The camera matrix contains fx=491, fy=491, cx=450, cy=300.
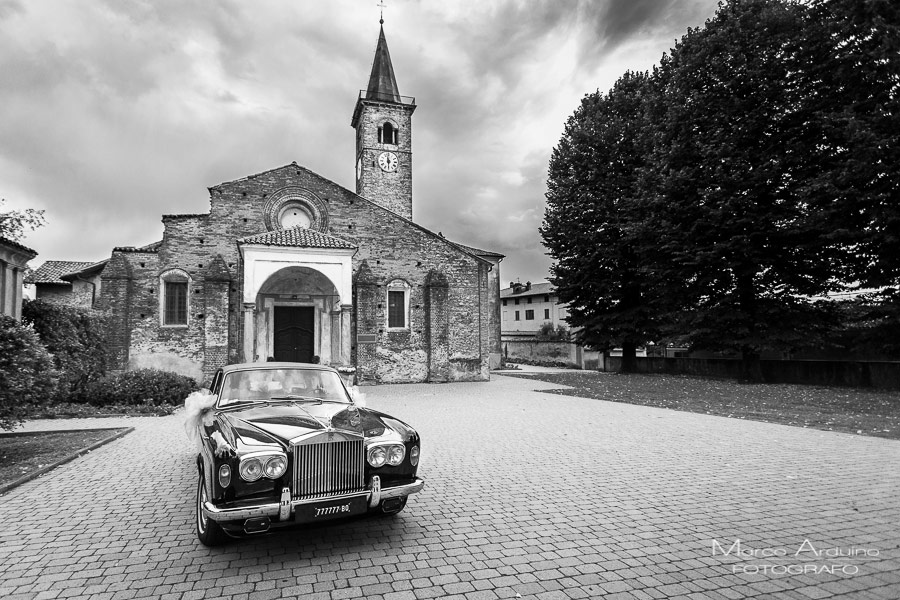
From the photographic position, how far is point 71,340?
512 inches

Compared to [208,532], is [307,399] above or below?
above

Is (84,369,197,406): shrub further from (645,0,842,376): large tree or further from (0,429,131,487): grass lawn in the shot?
(645,0,842,376): large tree

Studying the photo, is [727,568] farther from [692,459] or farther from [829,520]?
[692,459]

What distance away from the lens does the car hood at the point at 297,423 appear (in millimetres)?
4191

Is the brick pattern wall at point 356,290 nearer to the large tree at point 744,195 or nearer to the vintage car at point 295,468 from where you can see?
the large tree at point 744,195

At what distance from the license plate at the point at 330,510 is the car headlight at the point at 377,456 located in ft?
1.00

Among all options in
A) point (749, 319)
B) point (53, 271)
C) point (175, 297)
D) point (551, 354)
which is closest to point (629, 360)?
point (749, 319)

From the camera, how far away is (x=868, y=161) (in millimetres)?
14672

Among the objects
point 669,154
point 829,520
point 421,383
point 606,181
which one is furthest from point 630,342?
point 829,520

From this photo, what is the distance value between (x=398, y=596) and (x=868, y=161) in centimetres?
1820

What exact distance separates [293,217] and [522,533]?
19.2 m

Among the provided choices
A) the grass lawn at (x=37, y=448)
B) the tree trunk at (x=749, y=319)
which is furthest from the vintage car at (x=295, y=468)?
the tree trunk at (x=749, y=319)

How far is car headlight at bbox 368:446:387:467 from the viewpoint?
4.29m

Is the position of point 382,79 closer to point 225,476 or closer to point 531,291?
point 531,291
